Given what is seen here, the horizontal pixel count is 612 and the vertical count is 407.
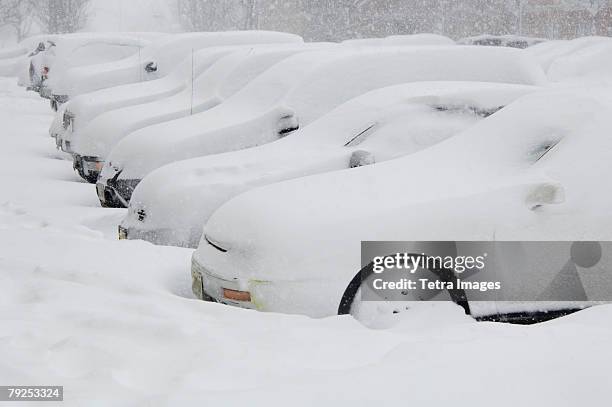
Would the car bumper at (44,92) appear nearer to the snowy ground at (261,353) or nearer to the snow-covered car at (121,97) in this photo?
the snow-covered car at (121,97)

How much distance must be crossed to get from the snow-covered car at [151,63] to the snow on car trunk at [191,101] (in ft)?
11.9

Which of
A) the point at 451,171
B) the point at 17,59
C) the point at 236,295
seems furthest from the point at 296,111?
the point at 17,59

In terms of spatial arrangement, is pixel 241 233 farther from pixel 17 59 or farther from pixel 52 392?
pixel 17 59

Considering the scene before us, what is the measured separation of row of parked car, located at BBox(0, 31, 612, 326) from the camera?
4523 millimetres

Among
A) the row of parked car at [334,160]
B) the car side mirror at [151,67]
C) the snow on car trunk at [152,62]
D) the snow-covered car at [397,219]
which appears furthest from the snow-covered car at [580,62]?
the snow-covered car at [397,219]

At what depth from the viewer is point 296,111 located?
Answer: 8.42 meters

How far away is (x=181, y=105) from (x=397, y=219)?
22.7 feet

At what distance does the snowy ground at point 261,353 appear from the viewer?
296 centimetres

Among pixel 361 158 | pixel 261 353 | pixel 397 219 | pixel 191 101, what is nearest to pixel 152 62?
pixel 191 101

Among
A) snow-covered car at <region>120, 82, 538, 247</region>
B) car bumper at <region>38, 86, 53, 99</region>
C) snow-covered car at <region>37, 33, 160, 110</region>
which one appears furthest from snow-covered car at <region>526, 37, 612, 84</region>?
car bumper at <region>38, 86, 53, 99</region>

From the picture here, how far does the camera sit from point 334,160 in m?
6.84

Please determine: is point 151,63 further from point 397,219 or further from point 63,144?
point 397,219

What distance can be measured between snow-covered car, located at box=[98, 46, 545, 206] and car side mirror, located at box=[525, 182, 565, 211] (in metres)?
4.07

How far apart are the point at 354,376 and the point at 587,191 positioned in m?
2.20
